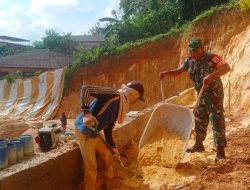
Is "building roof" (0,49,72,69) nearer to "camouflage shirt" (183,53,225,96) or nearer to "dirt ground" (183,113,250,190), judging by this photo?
"camouflage shirt" (183,53,225,96)

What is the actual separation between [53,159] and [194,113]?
7.25 ft

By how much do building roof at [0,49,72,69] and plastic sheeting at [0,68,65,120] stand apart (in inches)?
280

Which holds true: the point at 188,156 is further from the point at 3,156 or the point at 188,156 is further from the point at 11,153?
the point at 3,156

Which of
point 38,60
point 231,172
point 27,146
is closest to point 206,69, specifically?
point 231,172

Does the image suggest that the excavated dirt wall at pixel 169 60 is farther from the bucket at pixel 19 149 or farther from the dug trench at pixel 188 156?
the bucket at pixel 19 149

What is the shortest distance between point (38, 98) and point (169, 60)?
7.84m

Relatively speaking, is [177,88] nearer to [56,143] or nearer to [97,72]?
[97,72]

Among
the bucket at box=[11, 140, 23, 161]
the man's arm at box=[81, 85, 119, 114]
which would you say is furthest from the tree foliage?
the bucket at box=[11, 140, 23, 161]

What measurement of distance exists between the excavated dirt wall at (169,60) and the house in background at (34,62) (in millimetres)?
8446

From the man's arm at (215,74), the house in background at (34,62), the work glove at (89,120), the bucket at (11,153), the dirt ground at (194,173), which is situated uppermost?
the house in background at (34,62)

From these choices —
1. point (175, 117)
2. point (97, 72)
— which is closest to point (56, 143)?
point (175, 117)

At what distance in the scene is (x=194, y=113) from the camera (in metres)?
4.76

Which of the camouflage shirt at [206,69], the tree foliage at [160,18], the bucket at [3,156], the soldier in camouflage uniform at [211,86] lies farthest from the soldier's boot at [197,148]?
the tree foliage at [160,18]

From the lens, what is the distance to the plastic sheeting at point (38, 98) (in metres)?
17.4
